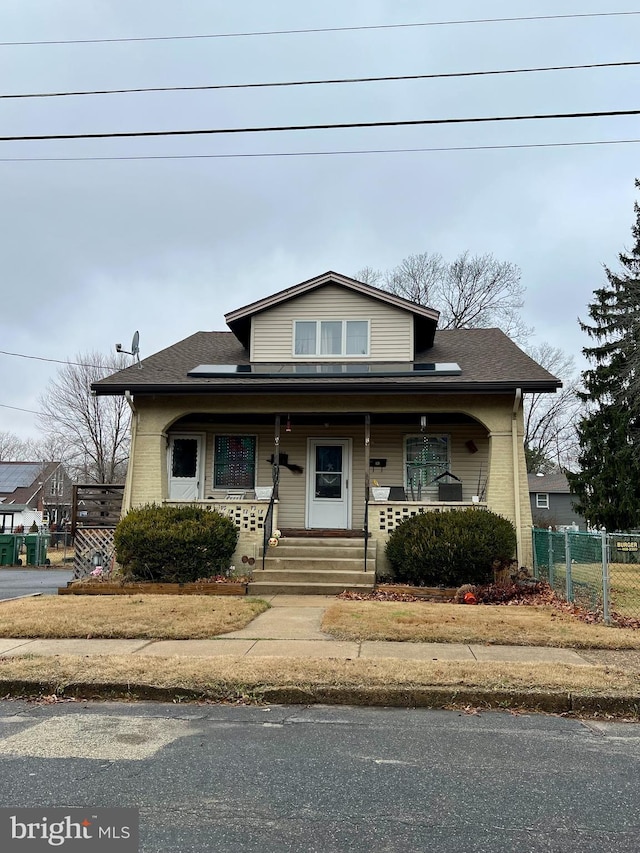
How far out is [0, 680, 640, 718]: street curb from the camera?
527 cm

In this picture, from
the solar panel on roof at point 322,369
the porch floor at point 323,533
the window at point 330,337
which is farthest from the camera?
the window at point 330,337

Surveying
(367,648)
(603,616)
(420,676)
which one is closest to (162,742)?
(420,676)

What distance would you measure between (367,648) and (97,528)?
26.5 feet

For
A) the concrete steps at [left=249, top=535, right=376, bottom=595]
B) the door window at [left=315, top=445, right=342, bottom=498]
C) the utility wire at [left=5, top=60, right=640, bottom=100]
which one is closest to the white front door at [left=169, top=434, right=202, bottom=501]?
the door window at [left=315, top=445, right=342, bottom=498]

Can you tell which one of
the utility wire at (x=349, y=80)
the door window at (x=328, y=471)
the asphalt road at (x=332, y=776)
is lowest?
the asphalt road at (x=332, y=776)

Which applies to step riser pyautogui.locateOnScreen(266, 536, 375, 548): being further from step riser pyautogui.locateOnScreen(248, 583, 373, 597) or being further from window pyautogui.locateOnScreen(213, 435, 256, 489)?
window pyautogui.locateOnScreen(213, 435, 256, 489)

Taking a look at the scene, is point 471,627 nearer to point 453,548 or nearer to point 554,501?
point 453,548

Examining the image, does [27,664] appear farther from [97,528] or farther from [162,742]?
[97,528]

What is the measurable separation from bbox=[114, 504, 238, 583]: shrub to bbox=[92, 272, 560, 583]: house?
0.92m

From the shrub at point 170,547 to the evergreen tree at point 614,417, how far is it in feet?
56.6

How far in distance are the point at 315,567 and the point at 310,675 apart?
20.0ft

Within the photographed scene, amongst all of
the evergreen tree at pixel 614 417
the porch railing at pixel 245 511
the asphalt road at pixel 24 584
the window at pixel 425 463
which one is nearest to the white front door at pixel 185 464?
the porch railing at pixel 245 511

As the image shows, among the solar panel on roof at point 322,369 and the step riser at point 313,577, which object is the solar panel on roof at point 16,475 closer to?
the solar panel on roof at point 322,369

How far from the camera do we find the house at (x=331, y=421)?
12594 millimetres
